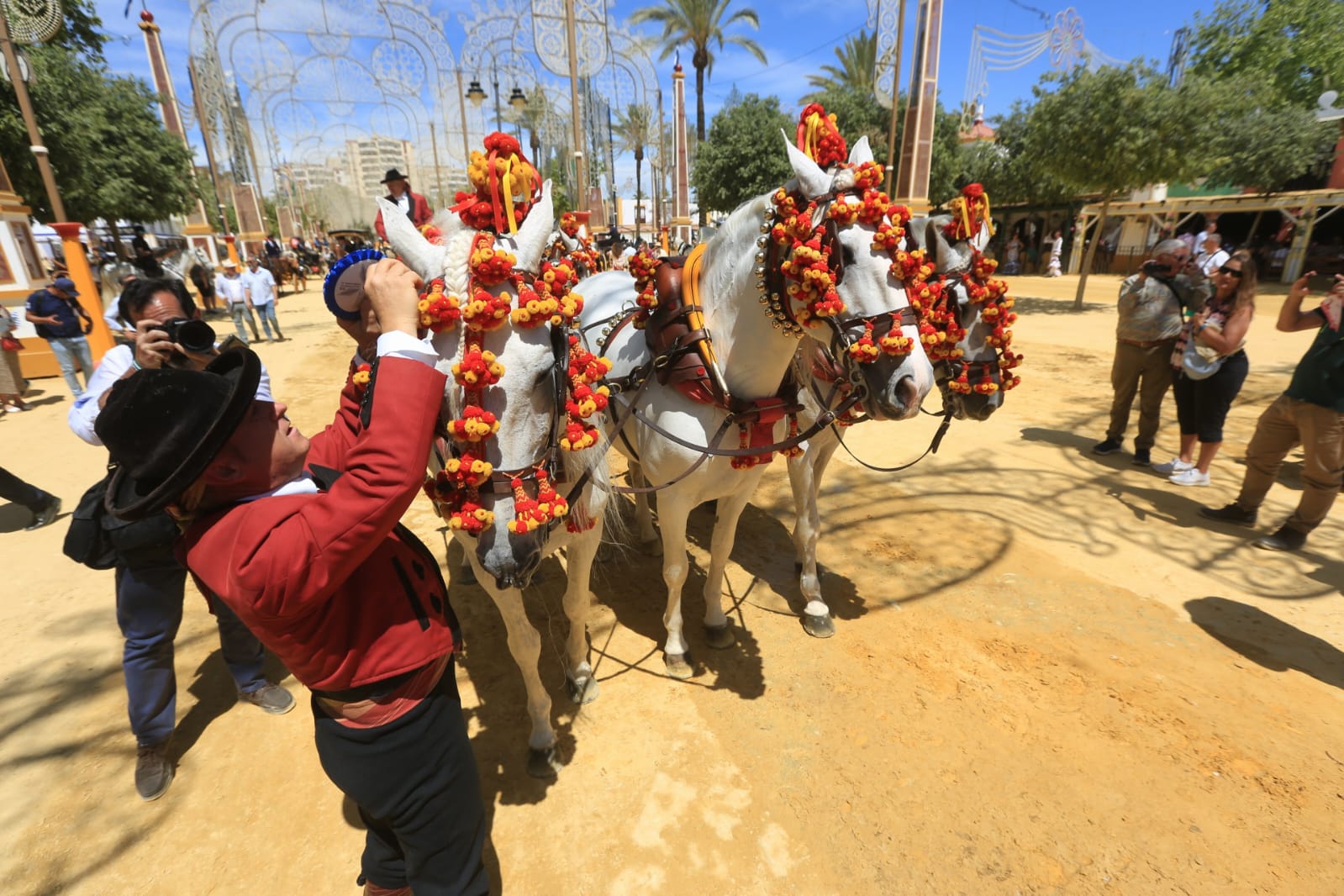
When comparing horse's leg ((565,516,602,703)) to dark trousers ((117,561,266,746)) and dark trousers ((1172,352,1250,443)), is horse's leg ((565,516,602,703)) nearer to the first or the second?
dark trousers ((117,561,266,746))

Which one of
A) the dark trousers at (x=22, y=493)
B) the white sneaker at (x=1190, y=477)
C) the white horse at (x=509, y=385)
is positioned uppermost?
the white horse at (x=509, y=385)

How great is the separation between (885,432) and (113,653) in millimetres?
6922

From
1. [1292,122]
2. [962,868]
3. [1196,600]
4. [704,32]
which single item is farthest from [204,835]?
[1292,122]

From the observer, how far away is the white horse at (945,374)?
338cm

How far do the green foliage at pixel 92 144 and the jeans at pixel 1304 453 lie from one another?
22391 mm

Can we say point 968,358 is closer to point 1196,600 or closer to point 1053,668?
point 1053,668

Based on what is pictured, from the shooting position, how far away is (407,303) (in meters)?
1.40

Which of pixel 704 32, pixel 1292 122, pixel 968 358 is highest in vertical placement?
pixel 704 32

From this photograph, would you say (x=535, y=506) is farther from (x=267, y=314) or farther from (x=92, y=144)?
(x=92, y=144)

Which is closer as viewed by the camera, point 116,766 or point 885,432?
point 116,766

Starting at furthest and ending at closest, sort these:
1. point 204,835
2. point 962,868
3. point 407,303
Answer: point 204,835
point 962,868
point 407,303

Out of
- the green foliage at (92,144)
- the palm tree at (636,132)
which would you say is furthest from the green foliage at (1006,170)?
the green foliage at (92,144)

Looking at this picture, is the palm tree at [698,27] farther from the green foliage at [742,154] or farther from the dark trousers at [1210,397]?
the dark trousers at [1210,397]

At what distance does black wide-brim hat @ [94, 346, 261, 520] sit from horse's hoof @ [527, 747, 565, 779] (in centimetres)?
205
